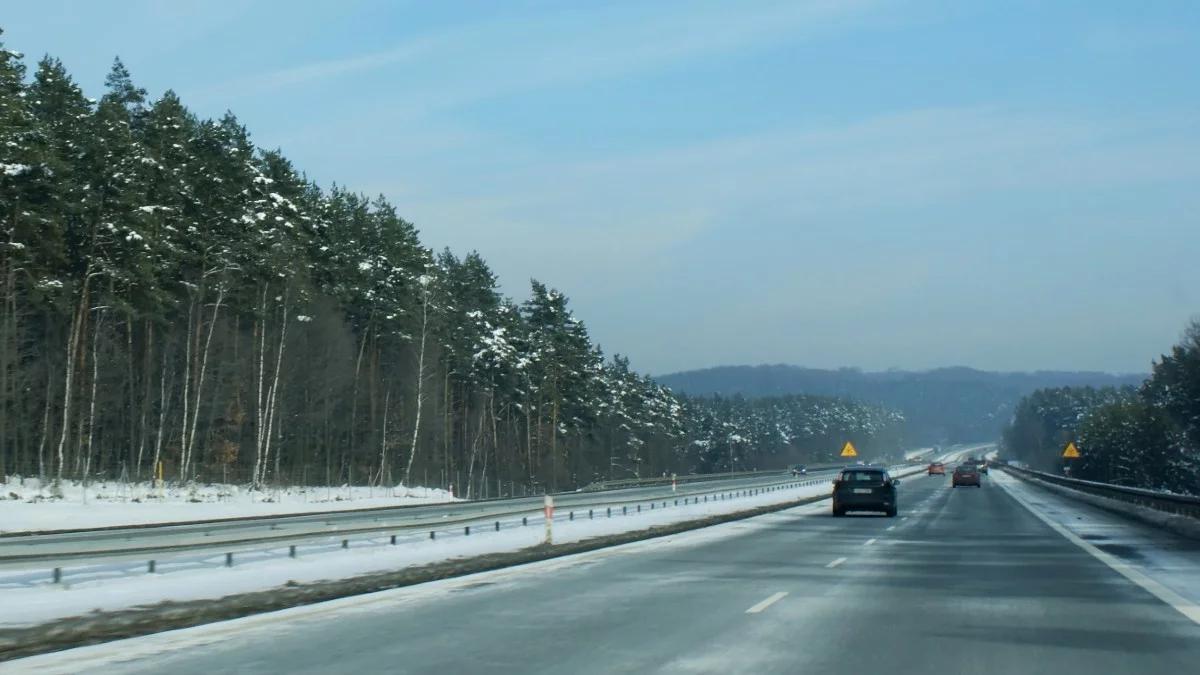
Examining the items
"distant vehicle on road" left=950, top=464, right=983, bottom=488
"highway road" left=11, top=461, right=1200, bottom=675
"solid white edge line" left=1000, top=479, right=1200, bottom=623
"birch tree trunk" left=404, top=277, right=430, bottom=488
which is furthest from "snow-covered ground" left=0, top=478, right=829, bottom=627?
"distant vehicle on road" left=950, top=464, right=983, bottom=488

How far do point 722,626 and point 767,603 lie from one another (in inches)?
92.8

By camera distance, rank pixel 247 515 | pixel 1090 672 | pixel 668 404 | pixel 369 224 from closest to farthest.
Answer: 1. pixel 1090 672
2. pixel 247 515
3. pixel 369 224
4. pixel 668 404

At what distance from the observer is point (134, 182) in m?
48.6

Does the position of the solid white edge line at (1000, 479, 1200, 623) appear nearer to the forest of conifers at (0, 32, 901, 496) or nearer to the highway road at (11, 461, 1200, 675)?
the highway road at (11, 461, 1200, 675)

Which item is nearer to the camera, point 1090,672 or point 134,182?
point 1090,672

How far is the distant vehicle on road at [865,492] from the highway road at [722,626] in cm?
1798

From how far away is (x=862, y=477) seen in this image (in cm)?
4153

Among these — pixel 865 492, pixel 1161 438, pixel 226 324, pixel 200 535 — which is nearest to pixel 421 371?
pixel 226 324

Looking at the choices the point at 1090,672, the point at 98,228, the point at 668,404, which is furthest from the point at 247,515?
the point at 668,404

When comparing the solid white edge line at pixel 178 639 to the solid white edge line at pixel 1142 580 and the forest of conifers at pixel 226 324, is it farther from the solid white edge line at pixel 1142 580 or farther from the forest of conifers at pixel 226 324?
the forest of conifers at pixel 226 324

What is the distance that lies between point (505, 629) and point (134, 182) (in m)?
40.4

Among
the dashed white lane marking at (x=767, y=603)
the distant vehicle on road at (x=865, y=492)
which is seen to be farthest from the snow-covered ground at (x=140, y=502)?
the dashed white lane marking at (x=767, y=603)

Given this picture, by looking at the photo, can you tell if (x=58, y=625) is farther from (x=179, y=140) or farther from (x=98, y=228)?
(x=179, y=140)

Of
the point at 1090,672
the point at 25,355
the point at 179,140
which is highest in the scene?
the point at 179,140
